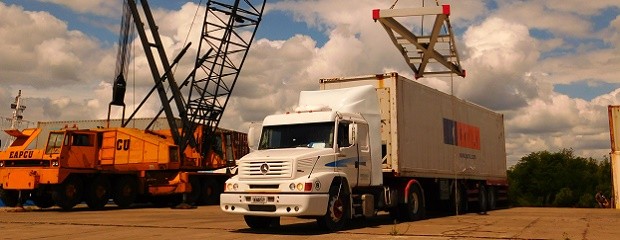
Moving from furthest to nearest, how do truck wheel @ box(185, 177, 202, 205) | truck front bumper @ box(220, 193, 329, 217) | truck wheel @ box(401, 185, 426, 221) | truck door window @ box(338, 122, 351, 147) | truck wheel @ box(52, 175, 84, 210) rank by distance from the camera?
truck wheel @ box(185, 177, 202, 205), truck wheel @ box(52, 175, 84, 210), truck wheel @ box(401, 185, 426, 221), truck door window @ box(338, 122, 351, 147), truck front bumper @ box(220, 193, 329, 217)

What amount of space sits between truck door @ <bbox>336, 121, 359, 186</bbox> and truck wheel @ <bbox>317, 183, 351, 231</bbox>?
360mm

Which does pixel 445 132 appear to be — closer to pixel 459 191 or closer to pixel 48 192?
pixel 459 191

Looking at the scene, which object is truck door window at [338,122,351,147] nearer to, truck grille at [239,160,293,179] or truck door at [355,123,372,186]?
truck door at [355,123,372,186]

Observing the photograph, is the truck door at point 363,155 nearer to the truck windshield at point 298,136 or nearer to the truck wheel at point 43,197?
the truck windshield at point 298,136

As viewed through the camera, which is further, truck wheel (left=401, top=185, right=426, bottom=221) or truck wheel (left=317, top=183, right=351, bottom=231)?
truck wheel (left=401, top=185, right=426, bottom=221)

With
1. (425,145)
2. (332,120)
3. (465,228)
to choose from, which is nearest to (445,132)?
(425,145)

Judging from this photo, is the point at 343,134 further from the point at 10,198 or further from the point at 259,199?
the point at 10,198

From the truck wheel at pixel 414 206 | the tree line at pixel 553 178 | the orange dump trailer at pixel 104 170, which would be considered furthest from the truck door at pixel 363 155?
the tree line at pixel 553 178

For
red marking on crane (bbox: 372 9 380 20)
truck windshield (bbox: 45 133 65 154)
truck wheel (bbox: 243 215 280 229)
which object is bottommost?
truck wheel (bbox: 243 215 280 229)

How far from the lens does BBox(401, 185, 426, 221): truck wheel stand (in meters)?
15.2

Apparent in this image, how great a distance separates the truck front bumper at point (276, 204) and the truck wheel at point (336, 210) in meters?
0.39

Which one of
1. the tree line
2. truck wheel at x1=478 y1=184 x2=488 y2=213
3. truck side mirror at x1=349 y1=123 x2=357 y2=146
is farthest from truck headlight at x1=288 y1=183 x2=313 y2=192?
the tree line

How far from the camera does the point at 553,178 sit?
3174 inches

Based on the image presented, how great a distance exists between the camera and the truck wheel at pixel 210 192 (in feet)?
89.8
